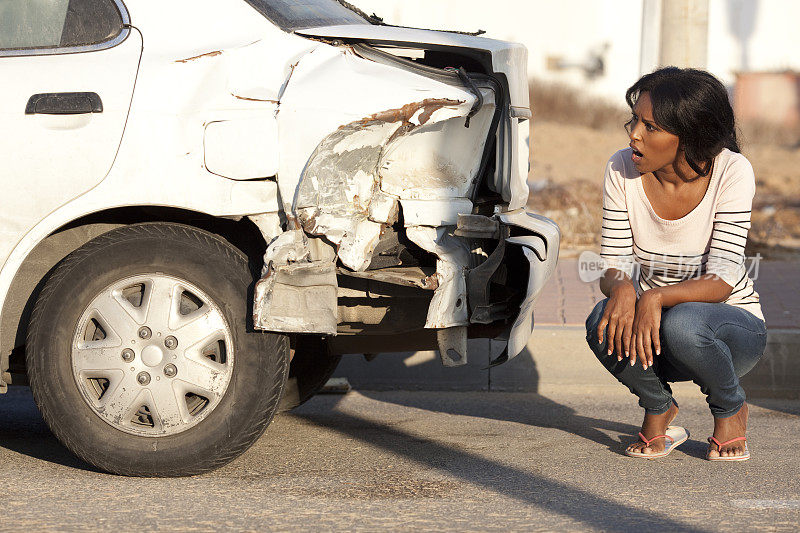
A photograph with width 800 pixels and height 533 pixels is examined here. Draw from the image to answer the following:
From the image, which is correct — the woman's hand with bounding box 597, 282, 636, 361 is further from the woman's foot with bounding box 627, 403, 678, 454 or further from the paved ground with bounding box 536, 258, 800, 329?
the paved ground with bounding box 536, 258, 800, 329

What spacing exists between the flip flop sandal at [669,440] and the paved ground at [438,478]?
0.13 ft

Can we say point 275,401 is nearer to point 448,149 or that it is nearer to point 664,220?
point 448,149

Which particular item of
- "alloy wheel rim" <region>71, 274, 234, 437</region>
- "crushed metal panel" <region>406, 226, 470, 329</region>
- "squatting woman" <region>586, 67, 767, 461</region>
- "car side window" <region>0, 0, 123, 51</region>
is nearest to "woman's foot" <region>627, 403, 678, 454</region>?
"squatting woman" <region>586, 67, 767, 461</region>

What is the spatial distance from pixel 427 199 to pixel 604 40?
21184 millimetres

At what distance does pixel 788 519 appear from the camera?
3.35 m

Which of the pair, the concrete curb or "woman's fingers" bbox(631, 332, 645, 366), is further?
the concrete curb

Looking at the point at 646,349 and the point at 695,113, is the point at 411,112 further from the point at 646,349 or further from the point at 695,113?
the point at 646,349

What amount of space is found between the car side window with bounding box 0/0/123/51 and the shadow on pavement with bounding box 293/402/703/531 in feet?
6.20

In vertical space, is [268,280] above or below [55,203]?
below

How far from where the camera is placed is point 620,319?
384cm

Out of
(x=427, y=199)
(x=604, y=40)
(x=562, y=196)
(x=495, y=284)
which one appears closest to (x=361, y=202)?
(x=427, y=199)

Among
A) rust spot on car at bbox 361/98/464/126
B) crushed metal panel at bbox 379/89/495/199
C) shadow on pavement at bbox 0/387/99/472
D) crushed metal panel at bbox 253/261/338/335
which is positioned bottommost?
shadow on pavement at bbox 0/387/99/472

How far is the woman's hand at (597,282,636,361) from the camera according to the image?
3838 mm

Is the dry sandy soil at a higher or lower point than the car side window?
lower
